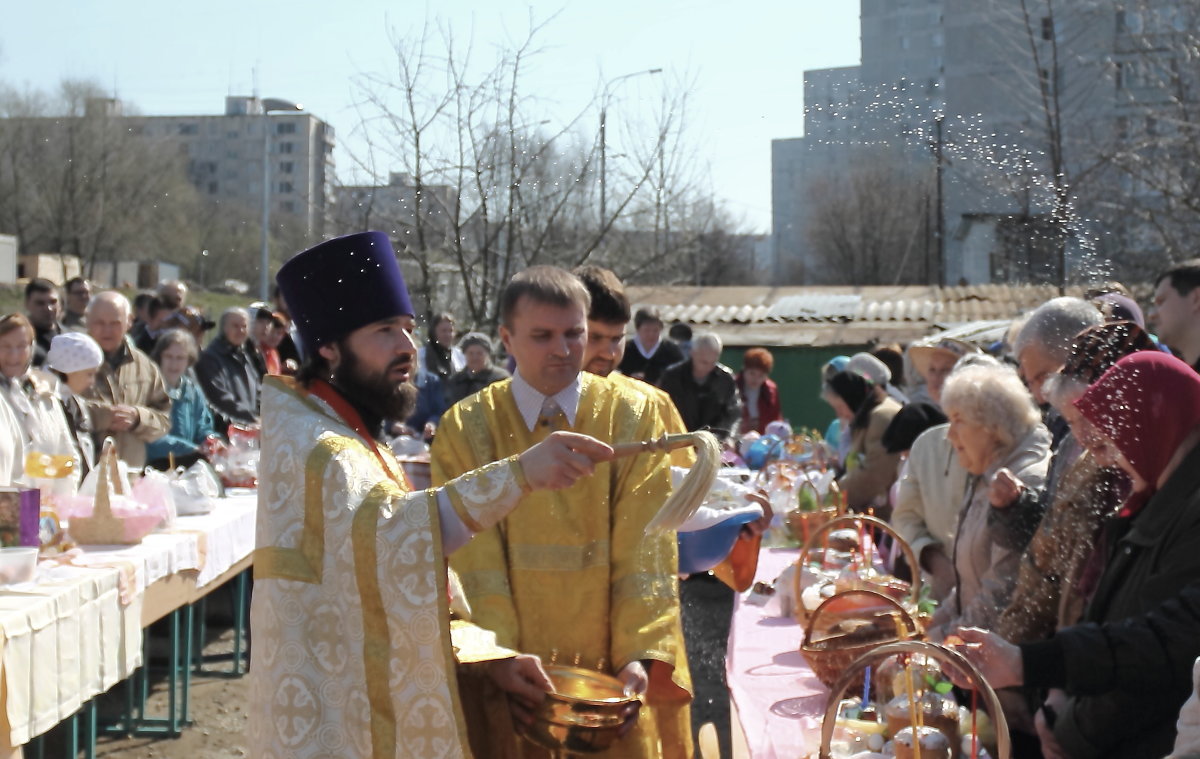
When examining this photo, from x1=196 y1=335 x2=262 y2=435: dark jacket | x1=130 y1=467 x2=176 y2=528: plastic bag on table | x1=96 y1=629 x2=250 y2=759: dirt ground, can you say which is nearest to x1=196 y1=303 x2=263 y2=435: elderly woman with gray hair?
x1=196 y1=335 x2=262 y2=435: dark jacket

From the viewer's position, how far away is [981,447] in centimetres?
433

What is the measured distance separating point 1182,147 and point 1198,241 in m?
1.16

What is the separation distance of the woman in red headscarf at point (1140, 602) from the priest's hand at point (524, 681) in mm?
963

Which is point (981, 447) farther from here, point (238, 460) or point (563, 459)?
point (238, 460)

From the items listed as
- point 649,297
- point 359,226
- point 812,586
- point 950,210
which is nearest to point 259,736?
point 812,586

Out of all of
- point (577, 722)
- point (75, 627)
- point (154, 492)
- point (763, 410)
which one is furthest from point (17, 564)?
point (763, 410)

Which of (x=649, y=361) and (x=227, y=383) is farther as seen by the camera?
(x=649, y=361)

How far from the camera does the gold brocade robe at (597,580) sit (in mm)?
2805

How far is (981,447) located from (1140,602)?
158cm

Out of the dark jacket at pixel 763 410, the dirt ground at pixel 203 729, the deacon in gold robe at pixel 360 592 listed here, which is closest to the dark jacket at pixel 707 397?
the dark jacket at pixel 763 410

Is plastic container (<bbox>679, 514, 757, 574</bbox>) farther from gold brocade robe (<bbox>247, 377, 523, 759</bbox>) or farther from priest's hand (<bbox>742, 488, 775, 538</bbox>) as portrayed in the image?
gold brocade robe (<bbox>247, 377, 523, 759</bbox>)

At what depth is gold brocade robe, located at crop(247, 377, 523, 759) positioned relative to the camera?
2.36 m

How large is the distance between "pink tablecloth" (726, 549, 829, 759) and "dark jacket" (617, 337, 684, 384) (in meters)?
7.75

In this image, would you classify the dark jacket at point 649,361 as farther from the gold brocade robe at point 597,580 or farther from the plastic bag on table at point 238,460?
the gold brocade robe at point 597,580
